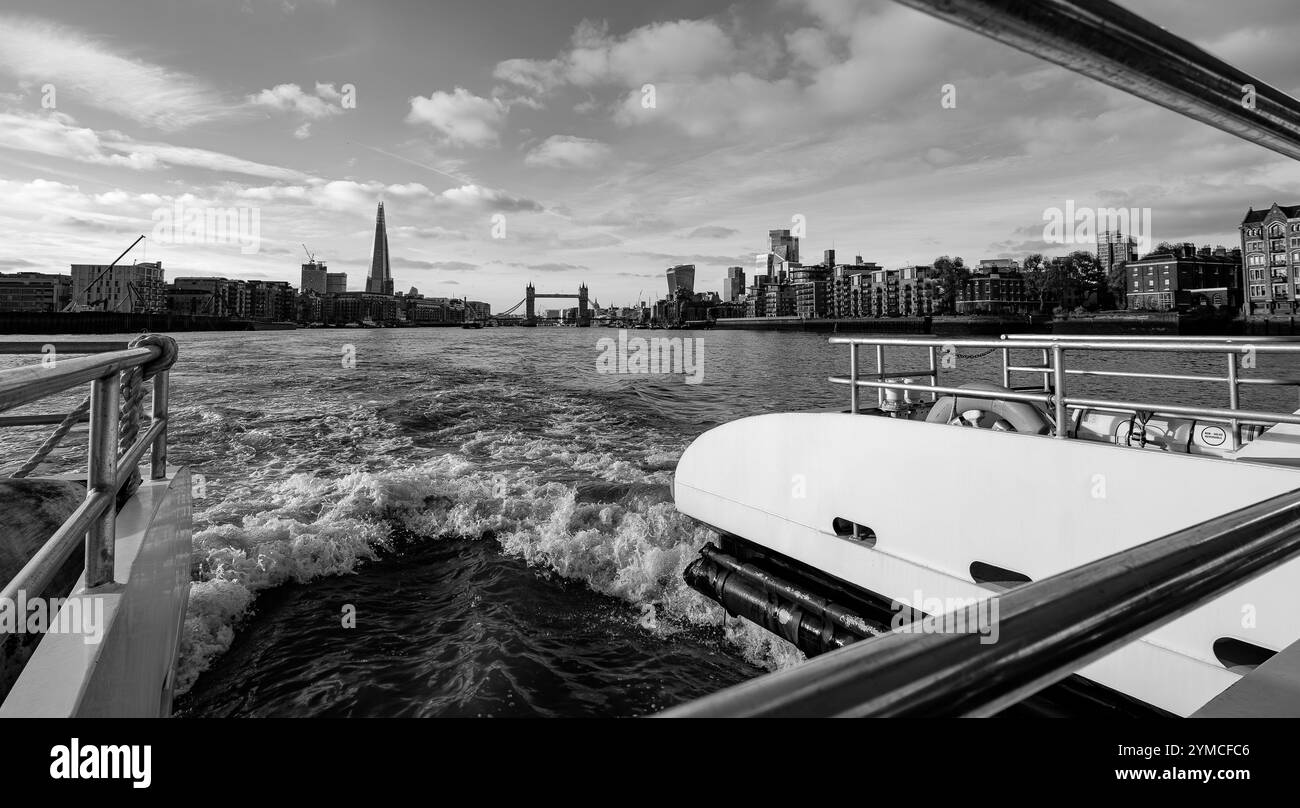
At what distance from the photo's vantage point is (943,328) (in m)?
112

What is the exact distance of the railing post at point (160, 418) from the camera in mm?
4223

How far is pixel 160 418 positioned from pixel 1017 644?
507 centimetres

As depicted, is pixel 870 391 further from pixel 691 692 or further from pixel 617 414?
pixel 691 692

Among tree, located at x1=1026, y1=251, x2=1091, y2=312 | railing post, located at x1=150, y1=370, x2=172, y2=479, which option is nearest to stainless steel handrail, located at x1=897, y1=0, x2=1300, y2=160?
railing post, located at x1=150, y1=370, x2=172, y2=479

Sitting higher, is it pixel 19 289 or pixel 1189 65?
pixel 19 289

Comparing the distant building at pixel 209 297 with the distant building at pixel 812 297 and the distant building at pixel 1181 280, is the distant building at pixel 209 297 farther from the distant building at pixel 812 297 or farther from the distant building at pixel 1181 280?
the distant building at pixel 1181 280

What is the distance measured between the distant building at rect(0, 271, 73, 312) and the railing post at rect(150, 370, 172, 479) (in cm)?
16695

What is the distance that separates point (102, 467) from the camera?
237 cm

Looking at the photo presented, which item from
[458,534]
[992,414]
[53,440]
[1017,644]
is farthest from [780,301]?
[1017,644]

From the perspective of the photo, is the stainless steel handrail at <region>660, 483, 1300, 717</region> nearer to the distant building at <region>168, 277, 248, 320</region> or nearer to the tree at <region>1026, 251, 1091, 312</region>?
the tree at <region>1026, 251, 1091, 312</region>

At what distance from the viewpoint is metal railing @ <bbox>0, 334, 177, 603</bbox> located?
1.68m

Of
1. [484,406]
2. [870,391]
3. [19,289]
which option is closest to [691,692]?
[870,391]

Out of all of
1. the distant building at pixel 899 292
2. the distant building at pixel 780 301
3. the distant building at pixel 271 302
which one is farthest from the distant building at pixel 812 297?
the distant building at pixel 271 302
